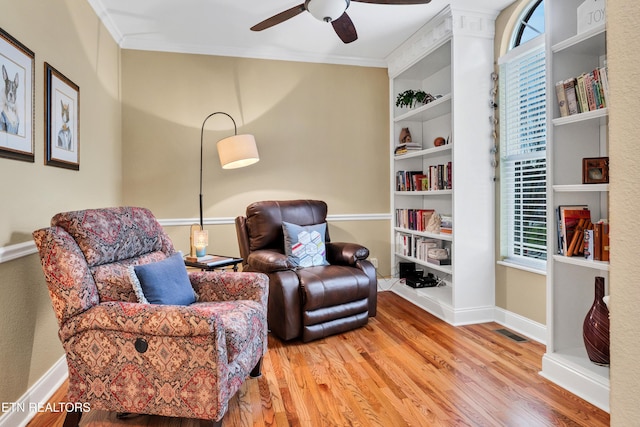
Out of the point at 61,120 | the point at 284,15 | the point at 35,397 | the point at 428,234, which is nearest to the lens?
the point at 35,397

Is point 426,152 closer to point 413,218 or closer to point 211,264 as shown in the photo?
point 413,218

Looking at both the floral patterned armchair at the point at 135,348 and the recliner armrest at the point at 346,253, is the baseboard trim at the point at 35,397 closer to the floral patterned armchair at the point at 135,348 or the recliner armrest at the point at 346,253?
the floral patterned armchair at the point at 135,348

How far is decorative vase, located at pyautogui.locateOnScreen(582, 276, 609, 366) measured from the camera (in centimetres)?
201

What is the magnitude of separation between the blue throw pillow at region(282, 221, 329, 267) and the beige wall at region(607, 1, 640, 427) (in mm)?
2620

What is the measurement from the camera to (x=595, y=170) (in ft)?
6.80

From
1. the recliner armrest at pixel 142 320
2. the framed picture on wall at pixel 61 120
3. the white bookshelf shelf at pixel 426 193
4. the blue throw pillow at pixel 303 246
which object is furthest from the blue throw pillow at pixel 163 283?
the white bookshelf shelf at pixel 426 193

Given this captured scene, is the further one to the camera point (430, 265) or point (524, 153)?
point (430, 265)

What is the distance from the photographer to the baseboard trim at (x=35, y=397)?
5.68 ft

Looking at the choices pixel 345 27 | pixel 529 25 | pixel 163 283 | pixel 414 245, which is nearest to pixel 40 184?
pixel 163 283

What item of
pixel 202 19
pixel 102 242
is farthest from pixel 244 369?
pixel 202 19

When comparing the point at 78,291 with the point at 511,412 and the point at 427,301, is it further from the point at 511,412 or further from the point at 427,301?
the point at 427,301

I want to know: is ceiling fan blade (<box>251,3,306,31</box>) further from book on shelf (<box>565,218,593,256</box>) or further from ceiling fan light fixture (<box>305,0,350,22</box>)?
book on shelf (<box>565,218,593,256</box>)

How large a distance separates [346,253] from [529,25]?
92.7 inches

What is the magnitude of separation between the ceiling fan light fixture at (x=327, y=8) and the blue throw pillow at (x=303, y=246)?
64.6 inches
